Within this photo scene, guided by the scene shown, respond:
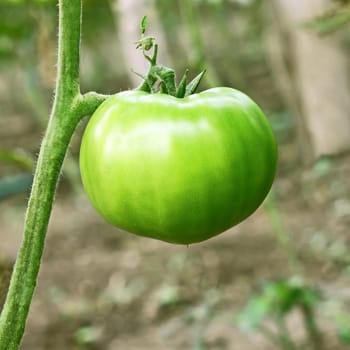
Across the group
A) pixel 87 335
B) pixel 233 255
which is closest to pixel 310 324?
pixel 87 335

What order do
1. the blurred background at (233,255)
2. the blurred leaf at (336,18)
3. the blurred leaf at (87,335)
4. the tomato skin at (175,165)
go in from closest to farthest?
the tomato skin at (175,165) → the blurred leaf at (336,18) → the blurred background at (233,255) → the blurred leaf at (87,335)

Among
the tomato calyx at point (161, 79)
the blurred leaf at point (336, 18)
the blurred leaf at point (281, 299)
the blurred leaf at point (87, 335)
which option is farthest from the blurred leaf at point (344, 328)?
the tomato calyx at point (161, 79)

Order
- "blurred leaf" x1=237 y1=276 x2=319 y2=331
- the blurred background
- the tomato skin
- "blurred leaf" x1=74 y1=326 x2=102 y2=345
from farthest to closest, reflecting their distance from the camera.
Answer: "blurred leaf" x1=74 y1=326 x2=102 y2=345, the blurred background, "blurred leaf" x1=237 y1=276 x2=319 y2=331, the tomato skin

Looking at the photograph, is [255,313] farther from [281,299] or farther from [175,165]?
[175,165]

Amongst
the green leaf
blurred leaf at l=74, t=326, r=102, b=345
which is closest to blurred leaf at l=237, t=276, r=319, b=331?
the green leaf

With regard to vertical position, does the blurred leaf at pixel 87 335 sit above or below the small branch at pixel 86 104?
below

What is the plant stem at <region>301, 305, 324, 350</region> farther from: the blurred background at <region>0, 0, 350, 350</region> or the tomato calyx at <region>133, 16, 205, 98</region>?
the tomato calyx at <region>133, 16, 205, 98</region>

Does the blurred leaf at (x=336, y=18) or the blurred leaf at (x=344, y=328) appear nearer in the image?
the blurred leaf at (x=336, y=18)

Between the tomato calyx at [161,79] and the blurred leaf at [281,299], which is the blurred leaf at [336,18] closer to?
the blurred leaf at [281,299]
